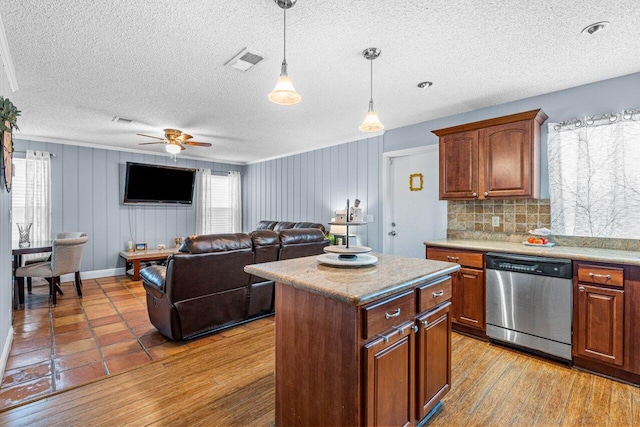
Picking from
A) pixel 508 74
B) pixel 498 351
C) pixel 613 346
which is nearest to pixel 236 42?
pixel 508 74

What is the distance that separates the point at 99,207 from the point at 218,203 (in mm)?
2399

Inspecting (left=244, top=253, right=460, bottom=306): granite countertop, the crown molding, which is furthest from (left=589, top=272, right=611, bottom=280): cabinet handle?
the crown molding

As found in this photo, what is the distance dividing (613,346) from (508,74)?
7.73 ft

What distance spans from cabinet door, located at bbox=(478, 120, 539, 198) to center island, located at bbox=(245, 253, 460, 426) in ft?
5.50

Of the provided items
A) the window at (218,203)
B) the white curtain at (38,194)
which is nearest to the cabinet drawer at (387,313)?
the white curtain at (38,194)

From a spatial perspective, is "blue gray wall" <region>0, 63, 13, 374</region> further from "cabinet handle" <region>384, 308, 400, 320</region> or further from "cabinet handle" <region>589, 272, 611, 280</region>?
"cabinet handle" <region>589, 272, 611, 280</region>

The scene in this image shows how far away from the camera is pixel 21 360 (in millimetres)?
2537

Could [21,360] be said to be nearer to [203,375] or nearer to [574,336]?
[203,375]

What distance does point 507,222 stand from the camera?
11.0 feet

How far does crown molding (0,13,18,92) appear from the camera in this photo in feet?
7.06

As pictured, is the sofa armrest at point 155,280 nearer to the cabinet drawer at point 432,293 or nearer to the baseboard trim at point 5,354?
the baseboard trim at point 5,354

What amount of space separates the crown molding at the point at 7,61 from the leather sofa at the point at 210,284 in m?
1.92

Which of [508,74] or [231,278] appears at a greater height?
[508,74]

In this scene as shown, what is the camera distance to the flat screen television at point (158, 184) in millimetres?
5930
